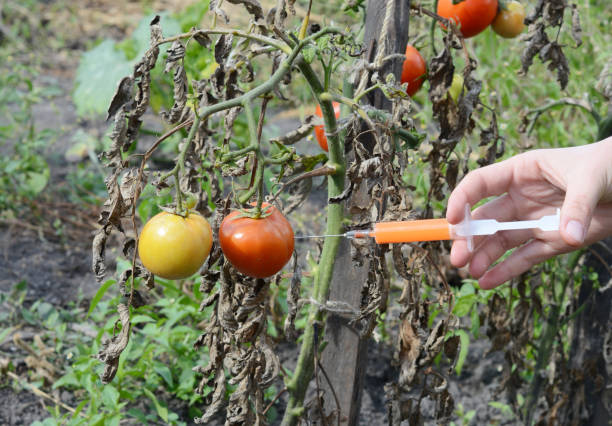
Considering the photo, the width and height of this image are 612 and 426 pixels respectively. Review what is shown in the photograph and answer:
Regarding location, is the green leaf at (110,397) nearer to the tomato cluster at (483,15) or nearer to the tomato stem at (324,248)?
the tomato stem at (324,248)

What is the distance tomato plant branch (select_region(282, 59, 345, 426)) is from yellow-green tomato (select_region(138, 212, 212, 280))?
33cm

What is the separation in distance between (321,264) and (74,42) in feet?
16.1

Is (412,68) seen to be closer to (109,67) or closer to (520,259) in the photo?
(520,259)

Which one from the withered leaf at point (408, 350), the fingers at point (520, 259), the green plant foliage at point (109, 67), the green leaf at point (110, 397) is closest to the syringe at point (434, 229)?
the fingers at point (520, 259)

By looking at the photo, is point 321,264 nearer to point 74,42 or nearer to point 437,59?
point 437,59

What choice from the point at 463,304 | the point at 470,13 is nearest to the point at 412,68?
the point at 470,13

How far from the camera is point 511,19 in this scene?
184cm

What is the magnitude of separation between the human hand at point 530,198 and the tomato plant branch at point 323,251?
0.24 m

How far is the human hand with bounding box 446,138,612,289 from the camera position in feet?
3.97

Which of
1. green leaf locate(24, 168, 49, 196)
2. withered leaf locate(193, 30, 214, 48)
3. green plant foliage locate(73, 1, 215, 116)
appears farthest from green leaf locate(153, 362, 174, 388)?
green plant foliage locate(73, 1, 215, 116)

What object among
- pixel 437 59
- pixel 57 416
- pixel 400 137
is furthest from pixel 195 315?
pixel 437 59

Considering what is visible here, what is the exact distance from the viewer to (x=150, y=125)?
4.28 metres

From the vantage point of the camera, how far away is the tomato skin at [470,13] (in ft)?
5.52

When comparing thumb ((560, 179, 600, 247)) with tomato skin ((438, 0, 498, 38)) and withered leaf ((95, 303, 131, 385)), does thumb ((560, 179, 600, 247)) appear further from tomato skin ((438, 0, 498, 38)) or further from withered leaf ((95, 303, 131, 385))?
withered leaf ((95, 303, 131, 385))
